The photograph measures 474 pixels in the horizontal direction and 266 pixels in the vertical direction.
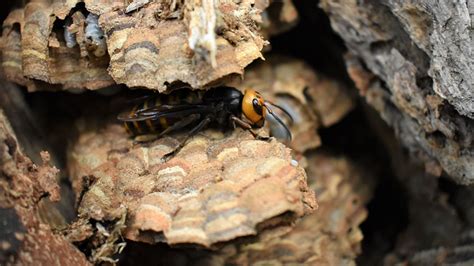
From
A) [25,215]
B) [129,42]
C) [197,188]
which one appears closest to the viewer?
[25,215]

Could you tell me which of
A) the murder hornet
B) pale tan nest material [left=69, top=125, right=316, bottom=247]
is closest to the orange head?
the murder hornet

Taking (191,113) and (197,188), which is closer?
(197,188)

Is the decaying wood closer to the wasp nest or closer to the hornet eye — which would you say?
the wasp nest

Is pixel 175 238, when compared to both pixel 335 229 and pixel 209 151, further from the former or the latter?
pixel 335 229

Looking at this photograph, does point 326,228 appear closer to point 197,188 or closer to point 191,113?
point 191,113

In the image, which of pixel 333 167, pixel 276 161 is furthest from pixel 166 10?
pixel 333 167

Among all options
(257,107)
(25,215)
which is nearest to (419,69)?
(257,107)

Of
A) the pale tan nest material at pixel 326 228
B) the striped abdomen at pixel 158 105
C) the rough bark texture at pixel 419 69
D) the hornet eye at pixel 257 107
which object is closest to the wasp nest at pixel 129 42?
the striped abdomen at pixel 158 105
